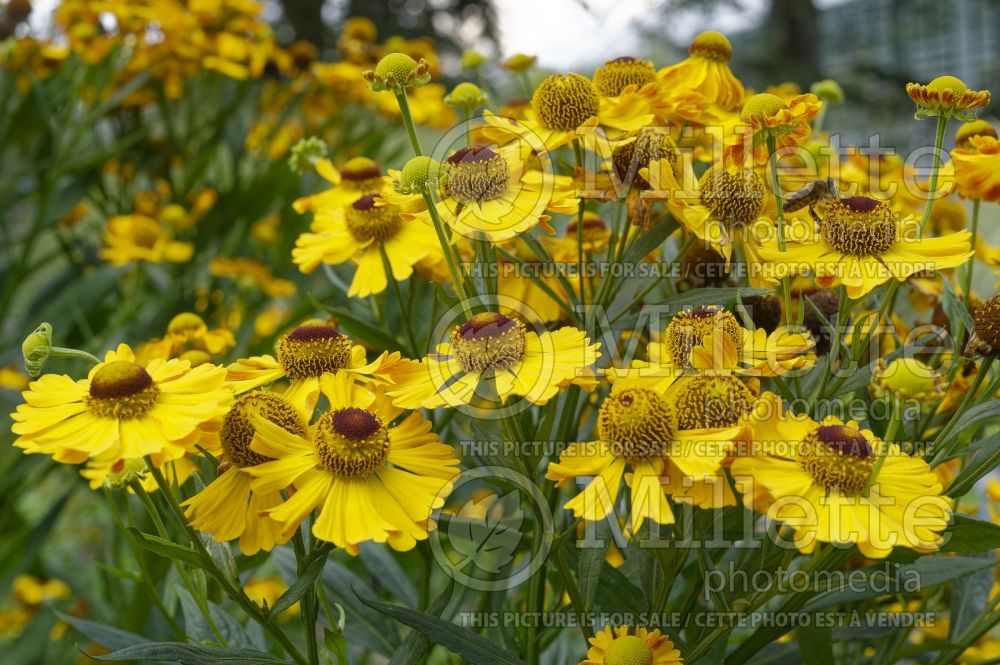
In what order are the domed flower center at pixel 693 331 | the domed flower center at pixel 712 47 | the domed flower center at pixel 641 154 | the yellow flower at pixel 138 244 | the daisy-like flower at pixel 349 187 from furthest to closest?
the yellow flower at pixel 138 244
the daisy-like flower at pixel 349 187
the domed flower center at pixel 712 47
the domed flower center at pixel 641 154
the domed flower center at pixel 693 331

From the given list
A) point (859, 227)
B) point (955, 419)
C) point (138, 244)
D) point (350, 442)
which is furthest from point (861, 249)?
point (138, 244)

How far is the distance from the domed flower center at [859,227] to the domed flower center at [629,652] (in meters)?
0.29

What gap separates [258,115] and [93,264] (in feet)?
1.70

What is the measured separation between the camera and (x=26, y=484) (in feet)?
5.61

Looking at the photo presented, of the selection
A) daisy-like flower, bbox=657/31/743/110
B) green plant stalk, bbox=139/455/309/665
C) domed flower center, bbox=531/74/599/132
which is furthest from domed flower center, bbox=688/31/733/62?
green plant stalk, bbox=139/455/309/665

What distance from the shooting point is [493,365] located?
58 cm

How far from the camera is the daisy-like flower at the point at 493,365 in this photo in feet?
1.83

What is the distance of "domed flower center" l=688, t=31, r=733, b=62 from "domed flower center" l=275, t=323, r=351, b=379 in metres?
0.40

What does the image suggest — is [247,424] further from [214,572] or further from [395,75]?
[395,75]

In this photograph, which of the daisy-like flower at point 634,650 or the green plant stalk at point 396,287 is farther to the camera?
the green plant stalk at point 396,287

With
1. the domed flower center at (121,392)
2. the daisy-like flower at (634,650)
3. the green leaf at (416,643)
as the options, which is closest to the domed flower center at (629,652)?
the daisy-like flower at (634,650)

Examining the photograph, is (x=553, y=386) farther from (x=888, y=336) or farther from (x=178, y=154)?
(x=178, y=154)

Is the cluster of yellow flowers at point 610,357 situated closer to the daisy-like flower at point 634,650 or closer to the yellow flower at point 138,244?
the daisy-like flower at point 634,650

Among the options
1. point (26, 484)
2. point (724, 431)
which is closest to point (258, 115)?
point (26, 484)
